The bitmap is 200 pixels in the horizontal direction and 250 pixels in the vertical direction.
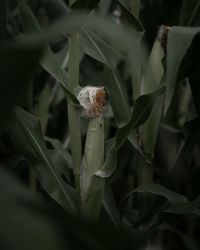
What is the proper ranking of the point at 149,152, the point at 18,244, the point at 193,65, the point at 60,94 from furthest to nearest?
the point at 60,94 → the point at 149,152 → the point at 193,65 → the point at 18,244

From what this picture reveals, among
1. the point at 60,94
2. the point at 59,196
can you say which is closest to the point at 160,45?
the point at 59,196

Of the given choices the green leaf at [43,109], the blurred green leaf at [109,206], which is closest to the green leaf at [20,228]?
the blurred green leaf at [109,206]

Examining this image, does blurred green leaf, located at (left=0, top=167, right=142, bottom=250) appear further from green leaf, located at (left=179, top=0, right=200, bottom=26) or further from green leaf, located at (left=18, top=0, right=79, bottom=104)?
green leaf, located at (left=179, top=0, right=200, bottom=26)

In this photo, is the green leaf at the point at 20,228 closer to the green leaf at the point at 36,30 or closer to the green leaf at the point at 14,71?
the green leaf at the point at 14,71

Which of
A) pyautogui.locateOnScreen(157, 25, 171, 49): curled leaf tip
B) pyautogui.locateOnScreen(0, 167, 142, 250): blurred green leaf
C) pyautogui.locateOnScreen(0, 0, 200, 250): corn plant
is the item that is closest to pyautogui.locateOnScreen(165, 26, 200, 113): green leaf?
pyautogui.locateOnScreen(0, 0, 200, 250): corn plant

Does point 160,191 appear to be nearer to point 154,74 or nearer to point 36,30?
point 154,74

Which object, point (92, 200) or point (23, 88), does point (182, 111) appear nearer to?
point (92, 200)

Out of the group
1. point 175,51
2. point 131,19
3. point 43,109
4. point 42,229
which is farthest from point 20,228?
point 43,109
